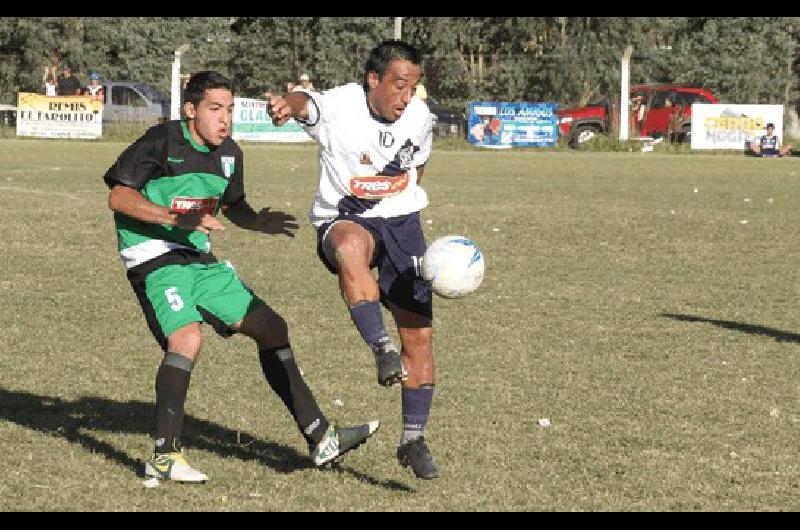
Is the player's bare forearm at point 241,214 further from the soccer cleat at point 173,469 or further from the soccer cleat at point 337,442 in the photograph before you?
the soccer cleat at point 173,469

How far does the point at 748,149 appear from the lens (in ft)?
146

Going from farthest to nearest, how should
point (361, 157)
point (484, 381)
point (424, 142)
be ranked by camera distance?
1. point (484, 381)
2. point (424, 142)
3. point (361, 157)

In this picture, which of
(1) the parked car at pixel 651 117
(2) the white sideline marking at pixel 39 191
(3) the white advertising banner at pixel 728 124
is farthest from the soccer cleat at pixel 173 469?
(1) the parked car at pixel 651 117

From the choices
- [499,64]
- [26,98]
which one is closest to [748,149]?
[26,98]

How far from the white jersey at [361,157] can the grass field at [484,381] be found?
4.06 ft

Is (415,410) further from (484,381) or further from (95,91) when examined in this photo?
(95,91)

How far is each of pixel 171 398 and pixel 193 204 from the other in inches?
34.9

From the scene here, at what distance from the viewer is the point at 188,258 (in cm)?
674

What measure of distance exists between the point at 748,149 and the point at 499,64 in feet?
93.4

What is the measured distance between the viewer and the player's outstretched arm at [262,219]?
688 cm

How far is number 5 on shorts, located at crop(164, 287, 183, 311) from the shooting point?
21.6 feet

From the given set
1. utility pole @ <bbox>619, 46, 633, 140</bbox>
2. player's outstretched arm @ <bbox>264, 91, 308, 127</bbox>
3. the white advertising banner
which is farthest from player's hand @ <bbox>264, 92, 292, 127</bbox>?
utility pole @ <bbox>619, 46, 633, 140</bbox>

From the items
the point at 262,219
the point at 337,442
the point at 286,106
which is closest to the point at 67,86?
the point at 262,219
